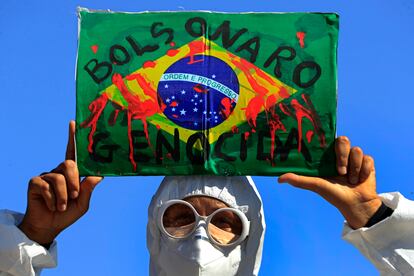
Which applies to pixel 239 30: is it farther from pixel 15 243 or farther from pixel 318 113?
pixel 15 243

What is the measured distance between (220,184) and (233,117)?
511 millimetres

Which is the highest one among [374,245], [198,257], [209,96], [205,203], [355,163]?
[209,96]

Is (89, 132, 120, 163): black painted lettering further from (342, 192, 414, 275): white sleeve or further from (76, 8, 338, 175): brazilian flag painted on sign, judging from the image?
(342, 192, 414, 275): white sleeve

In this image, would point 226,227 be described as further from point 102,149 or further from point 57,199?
point 57,199

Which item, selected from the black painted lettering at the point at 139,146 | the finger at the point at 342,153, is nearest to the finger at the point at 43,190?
the black painted lettering at the point at 139,146

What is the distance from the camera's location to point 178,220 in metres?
7.14

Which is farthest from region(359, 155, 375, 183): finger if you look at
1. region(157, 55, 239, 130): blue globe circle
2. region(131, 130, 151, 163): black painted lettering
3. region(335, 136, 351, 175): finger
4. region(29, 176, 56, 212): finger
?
region(29, 176, 56, 212): finger

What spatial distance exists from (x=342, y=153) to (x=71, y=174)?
5.60 ft

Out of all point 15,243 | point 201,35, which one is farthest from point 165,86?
point 15,243

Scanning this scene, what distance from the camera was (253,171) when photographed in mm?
6906

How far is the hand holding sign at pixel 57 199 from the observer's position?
22.5 ft

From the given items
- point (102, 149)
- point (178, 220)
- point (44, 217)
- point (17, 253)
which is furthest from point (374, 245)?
point (17, 253)

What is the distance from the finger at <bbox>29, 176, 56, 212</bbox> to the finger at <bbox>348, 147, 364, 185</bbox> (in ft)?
6.19

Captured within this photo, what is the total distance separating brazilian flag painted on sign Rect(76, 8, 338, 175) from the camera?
692 cm
